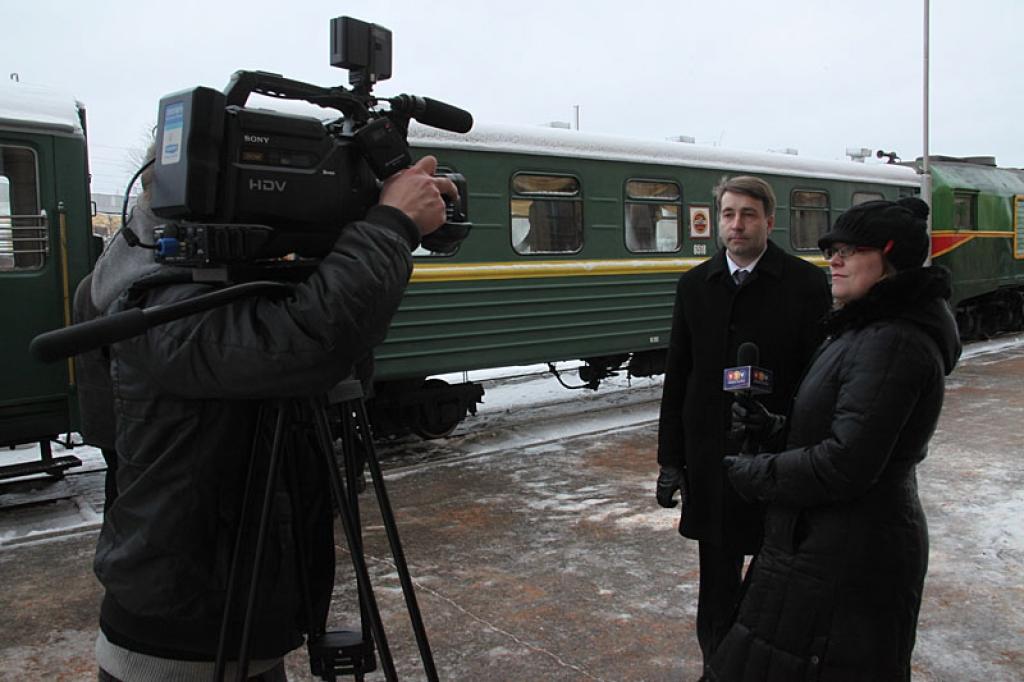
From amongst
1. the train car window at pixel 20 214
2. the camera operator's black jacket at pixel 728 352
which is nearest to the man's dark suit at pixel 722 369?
the camera operator's black jacket at pixel 728 352

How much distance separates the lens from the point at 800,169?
450 inches

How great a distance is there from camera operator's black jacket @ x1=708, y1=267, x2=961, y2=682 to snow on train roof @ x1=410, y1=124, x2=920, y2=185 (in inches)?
198

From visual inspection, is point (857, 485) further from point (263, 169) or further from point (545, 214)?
point (545, 214)

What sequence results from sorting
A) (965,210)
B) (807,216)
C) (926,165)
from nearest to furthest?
(807,216)
(926,165)
(965,210)

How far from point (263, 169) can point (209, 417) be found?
0.47 m

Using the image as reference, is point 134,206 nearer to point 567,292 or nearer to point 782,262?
point 782,262

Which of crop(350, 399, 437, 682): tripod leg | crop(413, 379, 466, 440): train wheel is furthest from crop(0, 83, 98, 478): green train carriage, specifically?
crop(350, 399, 437, 682): tripod leg

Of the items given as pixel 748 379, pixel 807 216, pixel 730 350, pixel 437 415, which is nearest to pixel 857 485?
pixel 748 379

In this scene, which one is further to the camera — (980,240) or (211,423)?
(980,240)

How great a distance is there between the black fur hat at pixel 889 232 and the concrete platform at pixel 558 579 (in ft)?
6.44

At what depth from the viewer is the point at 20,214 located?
6.06 m

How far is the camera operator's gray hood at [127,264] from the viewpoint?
5.71 ft

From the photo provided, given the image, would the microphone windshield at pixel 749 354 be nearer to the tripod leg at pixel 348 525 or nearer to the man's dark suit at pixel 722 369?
the man's dark suit at pixel 722 369

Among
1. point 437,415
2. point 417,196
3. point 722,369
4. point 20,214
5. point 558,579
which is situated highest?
point 20,214
